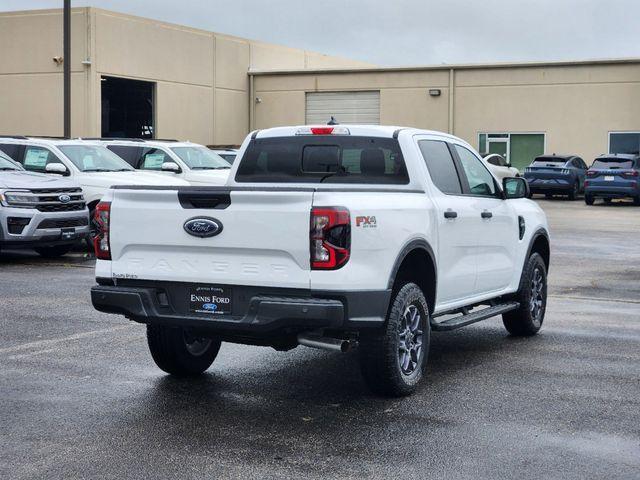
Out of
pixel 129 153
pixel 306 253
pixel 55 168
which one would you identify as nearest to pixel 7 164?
pixel 55 168

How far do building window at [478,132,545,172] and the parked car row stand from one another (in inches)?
942

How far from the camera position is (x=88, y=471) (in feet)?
18.7

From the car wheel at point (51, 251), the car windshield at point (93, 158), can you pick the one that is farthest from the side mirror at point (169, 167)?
the car wheel at point (51, 251)

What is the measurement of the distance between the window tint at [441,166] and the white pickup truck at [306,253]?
0.7 inches

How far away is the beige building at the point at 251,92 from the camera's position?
40156 millimetres

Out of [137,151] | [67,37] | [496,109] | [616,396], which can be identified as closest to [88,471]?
[616,396]

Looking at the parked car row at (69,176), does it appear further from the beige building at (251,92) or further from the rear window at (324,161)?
the beige building at (251,92)

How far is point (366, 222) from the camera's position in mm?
6875

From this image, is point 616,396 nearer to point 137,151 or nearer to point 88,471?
point 88,471

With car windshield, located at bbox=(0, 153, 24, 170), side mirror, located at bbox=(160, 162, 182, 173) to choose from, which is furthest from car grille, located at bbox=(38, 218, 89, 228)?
side mirror, located at bbox=(160, 162, 182, 173)

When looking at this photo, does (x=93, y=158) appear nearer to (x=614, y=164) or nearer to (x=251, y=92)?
(x=614, y=164)

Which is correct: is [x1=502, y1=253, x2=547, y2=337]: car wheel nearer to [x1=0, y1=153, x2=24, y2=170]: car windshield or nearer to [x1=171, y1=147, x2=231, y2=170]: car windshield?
[x1=0, y1=153, x2=24, y2=170]: car windshield

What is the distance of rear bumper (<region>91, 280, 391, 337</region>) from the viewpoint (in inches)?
265

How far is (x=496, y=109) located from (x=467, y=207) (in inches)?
1453
